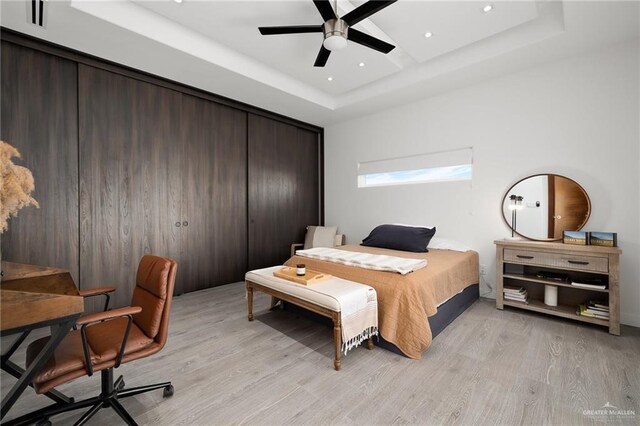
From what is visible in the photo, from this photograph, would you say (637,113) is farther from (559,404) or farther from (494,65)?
(559,404)

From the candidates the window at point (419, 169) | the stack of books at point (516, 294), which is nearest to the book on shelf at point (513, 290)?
the stack of books at point (516, 294)

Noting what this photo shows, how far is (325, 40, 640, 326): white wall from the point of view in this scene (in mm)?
2793

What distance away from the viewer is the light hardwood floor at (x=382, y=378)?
1.61m

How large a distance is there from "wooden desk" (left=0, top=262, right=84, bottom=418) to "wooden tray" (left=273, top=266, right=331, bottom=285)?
1.54m

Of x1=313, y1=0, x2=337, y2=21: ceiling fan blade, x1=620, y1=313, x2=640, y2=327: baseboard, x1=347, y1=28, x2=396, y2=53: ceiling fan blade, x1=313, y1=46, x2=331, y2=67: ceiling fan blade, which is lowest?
x1=620, y1=313, x2=640, y2=327: baseboard

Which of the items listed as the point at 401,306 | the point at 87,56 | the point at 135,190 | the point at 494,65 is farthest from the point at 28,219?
the point at 494,65

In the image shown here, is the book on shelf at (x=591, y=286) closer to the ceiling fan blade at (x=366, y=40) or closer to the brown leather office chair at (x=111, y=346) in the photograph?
the ceiling fan blade at (x=366, y=40)

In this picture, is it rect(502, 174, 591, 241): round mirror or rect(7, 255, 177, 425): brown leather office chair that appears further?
rect(502, 174, 591, 241): round mirror

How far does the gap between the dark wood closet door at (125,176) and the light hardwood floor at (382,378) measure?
1252 millimetres

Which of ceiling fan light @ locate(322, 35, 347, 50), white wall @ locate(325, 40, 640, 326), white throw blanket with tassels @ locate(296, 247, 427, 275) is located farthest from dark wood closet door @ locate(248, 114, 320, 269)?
ceiling fan light @ locate(322, 35, 347, 50)

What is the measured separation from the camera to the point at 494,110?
359cm

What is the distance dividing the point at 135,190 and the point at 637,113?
18.0ft

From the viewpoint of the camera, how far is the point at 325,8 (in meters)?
2.20

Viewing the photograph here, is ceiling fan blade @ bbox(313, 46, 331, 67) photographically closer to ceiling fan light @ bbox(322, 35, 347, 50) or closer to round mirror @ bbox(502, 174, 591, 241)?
ceiling fan light @ bbox(322, 35, 347, 50)
